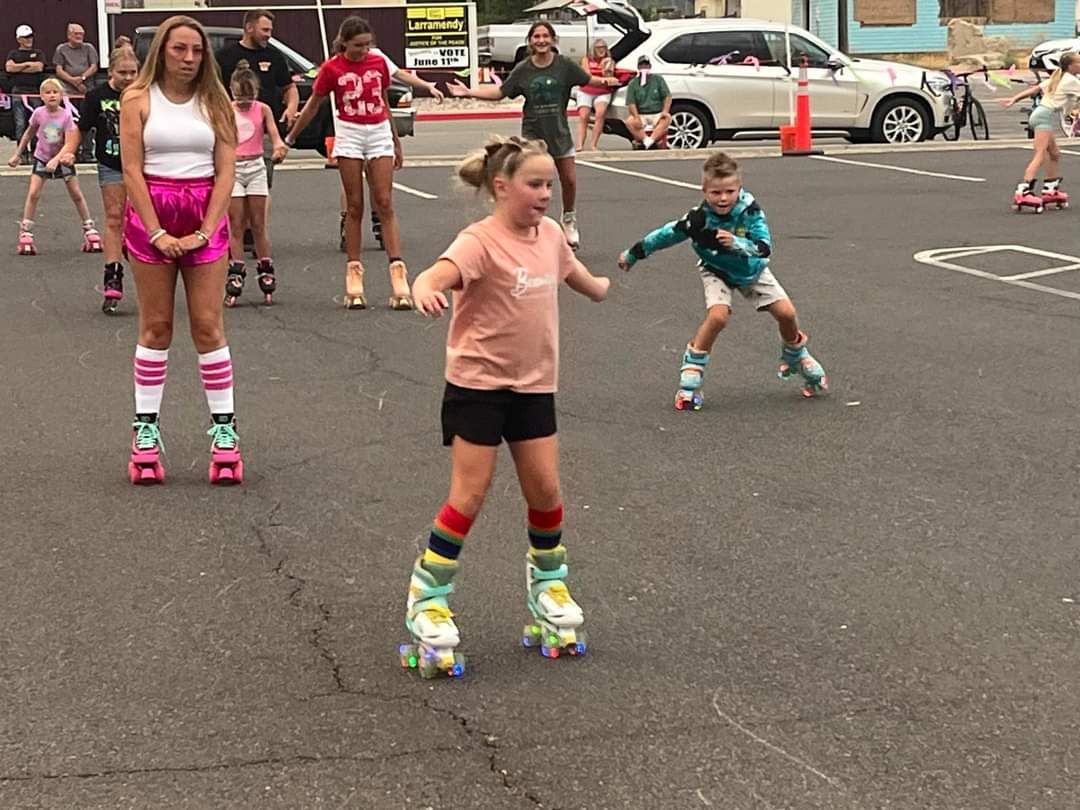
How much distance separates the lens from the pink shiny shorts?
6.57 metres

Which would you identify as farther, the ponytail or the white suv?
the white suv

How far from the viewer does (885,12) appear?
5272cm

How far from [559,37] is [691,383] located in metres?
31.6

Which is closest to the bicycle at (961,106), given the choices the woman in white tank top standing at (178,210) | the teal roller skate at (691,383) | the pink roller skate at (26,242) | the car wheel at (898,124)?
the car wheel at (898,124)

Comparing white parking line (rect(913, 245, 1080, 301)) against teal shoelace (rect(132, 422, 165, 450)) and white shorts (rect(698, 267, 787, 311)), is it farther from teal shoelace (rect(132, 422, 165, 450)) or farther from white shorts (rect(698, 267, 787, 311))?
teal shoelace (rect(132, 422, 165, 450))

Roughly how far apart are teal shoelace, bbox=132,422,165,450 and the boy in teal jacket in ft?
7.58

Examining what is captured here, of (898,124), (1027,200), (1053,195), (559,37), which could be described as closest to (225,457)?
Answer: (1027,200)

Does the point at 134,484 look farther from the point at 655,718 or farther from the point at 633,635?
the point at 655,718

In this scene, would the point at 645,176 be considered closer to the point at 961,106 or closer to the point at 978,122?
the point at 961,106

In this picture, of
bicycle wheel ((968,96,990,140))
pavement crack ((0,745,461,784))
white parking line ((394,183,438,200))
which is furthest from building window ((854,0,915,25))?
pavement crack ((0,745,461,784))

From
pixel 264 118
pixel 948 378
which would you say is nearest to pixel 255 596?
pixel 948 378

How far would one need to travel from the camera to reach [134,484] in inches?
261

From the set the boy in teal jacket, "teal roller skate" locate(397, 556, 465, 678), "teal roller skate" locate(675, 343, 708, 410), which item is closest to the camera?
"teal roller skate" locate(397, 556, 465, 678)

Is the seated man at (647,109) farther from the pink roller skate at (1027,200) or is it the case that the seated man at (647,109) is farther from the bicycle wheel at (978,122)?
the pink roller skate at (1027,200)
